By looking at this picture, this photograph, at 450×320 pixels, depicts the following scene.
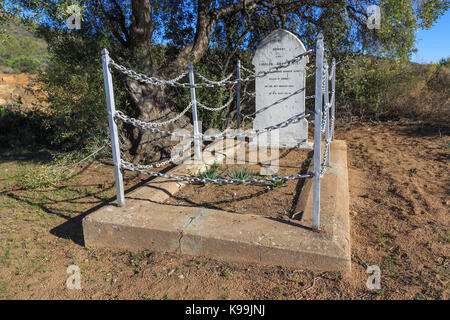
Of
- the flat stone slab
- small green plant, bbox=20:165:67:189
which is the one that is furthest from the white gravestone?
small green plant, bbox=20:165:67:189

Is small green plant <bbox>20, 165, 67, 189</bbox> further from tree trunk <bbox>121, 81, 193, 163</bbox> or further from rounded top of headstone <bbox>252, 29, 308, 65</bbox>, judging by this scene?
rounded top of headstone <bbox>252, 29, 308, 65</bbox>

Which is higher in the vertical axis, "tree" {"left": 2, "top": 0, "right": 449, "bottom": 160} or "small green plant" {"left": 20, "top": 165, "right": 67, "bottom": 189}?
"tree" {"left": 2, "top": 0, "right": 449, "bottom": 160}

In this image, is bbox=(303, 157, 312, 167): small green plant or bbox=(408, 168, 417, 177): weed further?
bbox=(303, 157, 312, 167): small green plant

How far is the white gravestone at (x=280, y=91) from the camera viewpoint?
549 centimetres

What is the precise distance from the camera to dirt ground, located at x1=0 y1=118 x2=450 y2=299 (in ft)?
7.73

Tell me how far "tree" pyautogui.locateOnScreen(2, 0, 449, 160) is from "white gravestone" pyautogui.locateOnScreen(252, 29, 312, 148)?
163cm

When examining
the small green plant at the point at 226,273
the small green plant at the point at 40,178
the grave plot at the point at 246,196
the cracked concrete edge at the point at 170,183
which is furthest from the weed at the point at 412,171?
the small green plant at the point at 40,178

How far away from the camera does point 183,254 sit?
2.82 metres

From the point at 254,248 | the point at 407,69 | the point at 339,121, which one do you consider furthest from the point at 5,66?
the point at 254,248

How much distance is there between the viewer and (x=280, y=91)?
567 centimetres

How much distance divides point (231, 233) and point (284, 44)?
3.90m

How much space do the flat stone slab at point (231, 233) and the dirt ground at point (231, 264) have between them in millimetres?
84

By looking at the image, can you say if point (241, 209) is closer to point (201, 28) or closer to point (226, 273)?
point (226, 273)
